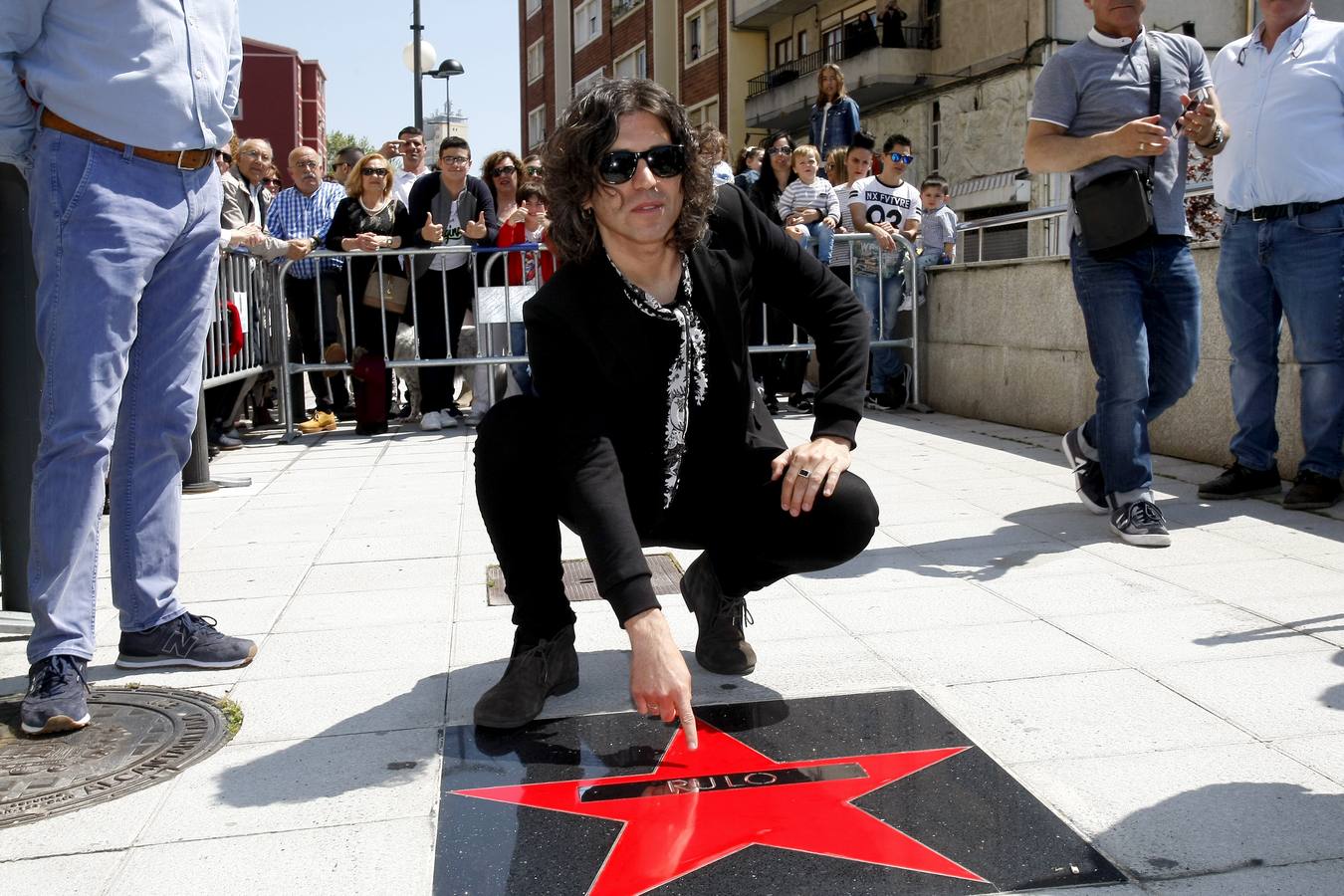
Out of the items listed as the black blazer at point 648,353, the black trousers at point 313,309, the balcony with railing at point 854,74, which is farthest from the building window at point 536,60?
the black blazer at point 648,353

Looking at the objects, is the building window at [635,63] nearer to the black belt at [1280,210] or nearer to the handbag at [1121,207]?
the black belt at [1280,210]

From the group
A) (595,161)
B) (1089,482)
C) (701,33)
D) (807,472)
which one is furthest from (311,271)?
(701,33)

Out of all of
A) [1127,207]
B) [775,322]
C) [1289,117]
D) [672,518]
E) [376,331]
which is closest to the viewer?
[672,518]

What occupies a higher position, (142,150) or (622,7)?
(622,7)

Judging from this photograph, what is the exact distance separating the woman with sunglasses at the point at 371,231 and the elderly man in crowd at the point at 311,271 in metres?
0.18

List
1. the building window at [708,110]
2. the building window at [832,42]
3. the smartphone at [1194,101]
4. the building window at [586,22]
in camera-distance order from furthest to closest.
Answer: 1. the building window at [586,22]
2. the building window at [708,110]
3. the building window at [832,42]
4. the smartphone at [1194,101]

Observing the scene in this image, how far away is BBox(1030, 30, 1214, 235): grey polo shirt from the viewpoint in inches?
192

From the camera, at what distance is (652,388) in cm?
298

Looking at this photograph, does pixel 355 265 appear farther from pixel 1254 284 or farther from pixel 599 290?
pixel 599 290

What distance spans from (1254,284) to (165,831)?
4.96 meters

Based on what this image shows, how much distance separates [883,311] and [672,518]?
715cm

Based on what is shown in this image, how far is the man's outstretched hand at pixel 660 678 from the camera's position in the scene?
2307mm

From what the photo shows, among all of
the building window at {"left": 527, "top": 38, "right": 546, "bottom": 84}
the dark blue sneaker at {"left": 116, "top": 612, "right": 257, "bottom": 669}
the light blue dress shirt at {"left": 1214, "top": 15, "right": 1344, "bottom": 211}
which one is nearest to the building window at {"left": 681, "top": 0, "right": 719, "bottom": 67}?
the building window at {"left": 527, "top": 38, "right": 546, "bottom": 84}

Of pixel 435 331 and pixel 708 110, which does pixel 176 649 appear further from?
pixel 708 110
